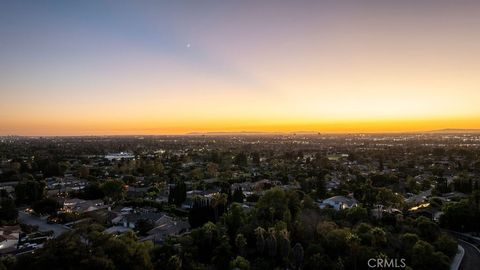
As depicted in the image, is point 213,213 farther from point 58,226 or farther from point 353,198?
point 353,198

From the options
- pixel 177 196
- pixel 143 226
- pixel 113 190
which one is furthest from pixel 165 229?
pixel 113 190

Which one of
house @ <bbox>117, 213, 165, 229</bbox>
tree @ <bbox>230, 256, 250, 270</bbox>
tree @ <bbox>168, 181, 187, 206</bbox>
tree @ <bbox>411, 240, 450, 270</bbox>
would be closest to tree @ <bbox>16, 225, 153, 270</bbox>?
tree @ <bbox>230, 256, 250, 270</bbox>

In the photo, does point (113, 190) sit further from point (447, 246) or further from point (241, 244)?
point (447, 246)

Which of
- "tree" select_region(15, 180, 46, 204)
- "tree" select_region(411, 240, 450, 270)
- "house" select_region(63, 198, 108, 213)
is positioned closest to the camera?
"tree" select_region(411, 240, 450, 270)

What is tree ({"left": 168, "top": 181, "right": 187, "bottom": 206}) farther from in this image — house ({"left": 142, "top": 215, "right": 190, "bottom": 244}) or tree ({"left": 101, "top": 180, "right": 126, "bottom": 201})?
house ({"left": 142, "top": 215, "right": 190, "bottom": 244})

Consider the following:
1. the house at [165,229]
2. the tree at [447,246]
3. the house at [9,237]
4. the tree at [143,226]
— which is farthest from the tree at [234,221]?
the house at [9,237]

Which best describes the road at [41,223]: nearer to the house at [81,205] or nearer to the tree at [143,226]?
the house at [81,205]

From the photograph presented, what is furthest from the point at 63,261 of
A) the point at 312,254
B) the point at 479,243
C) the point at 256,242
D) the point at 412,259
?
the point at 479,243
